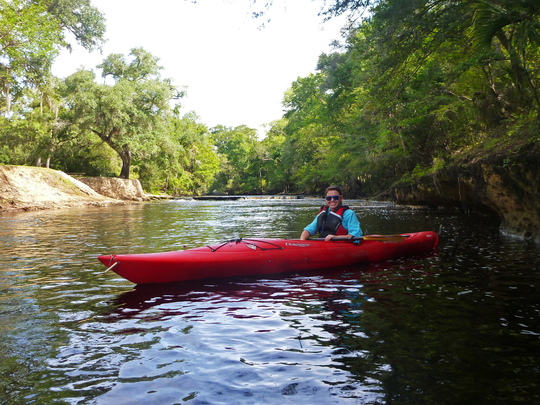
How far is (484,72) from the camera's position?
9422 mm

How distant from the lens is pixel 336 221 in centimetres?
663

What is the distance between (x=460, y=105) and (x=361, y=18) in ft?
20.5

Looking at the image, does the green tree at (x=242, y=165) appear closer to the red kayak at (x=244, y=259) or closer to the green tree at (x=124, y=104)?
the green tree at (x=124, y=104)

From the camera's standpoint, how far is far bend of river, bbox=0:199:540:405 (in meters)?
2.53

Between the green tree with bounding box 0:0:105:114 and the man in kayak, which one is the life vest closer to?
the man in kayak

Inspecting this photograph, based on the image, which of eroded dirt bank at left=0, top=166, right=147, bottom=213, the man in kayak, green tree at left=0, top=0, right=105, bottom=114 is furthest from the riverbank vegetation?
eroded dirt bank at left=0, top=166, right=147, bottom=213

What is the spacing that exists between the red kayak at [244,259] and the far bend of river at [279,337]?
0.18 m

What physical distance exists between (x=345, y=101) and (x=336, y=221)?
63.0 feet

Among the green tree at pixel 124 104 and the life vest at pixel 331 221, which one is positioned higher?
the green tree at pixel 124 104

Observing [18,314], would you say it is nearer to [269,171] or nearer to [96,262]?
[96,262]

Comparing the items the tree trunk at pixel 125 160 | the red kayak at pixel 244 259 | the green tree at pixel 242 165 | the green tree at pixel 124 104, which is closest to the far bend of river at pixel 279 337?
the red kayak at pixel 244 259

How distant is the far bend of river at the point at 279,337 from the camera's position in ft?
8.30

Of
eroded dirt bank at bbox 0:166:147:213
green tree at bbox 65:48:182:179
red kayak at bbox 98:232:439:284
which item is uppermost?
green tree at bbox 65:48:182:179

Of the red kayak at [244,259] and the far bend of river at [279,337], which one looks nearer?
the far bend of river at [279,337]
